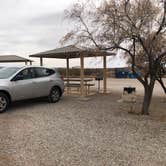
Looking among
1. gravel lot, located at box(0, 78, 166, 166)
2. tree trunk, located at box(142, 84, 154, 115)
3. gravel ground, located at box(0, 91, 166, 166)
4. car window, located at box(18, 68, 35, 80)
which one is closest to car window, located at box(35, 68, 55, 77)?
car window, located at box(18, 68, 35, 80)

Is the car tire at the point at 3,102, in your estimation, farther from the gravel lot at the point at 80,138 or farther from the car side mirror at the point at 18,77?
the car side mirror at the point at 18,77

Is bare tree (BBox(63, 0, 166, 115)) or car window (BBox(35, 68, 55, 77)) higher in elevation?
bare tree (BBox(63, 0, 166, 115))

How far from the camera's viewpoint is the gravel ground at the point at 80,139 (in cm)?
440

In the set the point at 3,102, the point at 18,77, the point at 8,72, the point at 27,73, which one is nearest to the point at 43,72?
A: the point at 27,73

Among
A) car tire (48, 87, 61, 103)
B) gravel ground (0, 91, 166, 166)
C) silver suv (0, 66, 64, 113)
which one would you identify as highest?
silver suv (0, 66, 64, 113)

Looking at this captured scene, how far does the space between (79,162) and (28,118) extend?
3.83 m

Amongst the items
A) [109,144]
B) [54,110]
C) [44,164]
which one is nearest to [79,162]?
[44,164]

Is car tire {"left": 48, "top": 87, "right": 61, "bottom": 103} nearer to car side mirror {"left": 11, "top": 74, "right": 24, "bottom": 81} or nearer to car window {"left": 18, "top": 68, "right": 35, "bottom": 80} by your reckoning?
car window {"left": 18, "top": 68, "right": 35, "bottom": 80}

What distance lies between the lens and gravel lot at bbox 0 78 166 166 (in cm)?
440

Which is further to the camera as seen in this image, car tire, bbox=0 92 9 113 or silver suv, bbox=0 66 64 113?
silver suv, bbox=0 66 64 113

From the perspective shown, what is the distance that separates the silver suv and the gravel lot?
603 millimetres

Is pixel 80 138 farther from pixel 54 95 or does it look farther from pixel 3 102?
pixel 54 95

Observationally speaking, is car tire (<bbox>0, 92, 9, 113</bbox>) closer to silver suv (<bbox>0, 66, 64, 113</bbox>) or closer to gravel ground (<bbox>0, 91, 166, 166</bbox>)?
silver suv (<bbox>0, 66, 64, 113</bbox>)

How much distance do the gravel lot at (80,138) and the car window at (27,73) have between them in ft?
4.40
